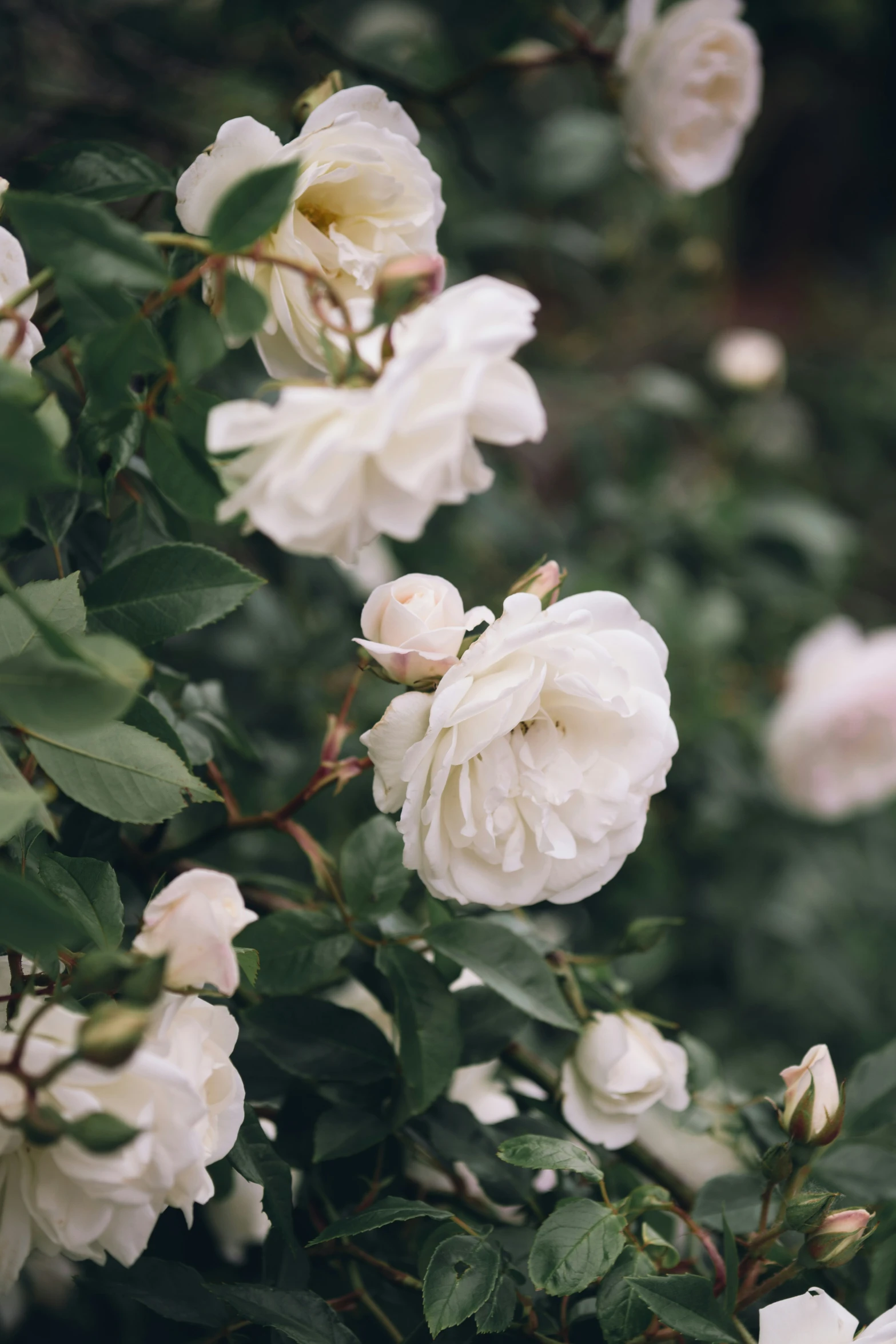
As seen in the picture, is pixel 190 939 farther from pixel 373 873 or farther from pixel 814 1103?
pixel 814 1103

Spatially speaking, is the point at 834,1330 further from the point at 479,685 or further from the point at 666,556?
the point at 666,556

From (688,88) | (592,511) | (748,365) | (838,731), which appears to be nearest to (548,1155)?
(688,88)

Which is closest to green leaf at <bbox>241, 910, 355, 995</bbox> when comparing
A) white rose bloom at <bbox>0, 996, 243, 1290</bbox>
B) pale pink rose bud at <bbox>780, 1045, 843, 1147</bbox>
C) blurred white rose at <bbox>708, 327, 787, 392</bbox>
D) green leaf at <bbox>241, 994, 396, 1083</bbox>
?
green leaf at <bbox>241, 994, 396, 1083</bbox>

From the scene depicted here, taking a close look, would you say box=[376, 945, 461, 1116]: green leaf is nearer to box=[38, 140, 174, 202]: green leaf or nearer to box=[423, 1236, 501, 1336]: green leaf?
box=[423, 1236, 501, 1336]: green leaf

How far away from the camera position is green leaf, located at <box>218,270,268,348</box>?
0.38 meters

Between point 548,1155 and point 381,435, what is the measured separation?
1.09 feet

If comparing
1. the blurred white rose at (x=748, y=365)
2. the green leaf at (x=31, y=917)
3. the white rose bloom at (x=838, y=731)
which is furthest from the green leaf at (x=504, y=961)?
the blurred white rose at (x=748, y=365)

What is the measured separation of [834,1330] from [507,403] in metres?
0.42

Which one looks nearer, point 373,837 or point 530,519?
point 373,837

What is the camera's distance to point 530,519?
1285 millimetres

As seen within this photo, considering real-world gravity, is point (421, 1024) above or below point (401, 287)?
below

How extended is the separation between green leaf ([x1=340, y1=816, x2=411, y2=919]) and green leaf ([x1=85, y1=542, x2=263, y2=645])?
15cm

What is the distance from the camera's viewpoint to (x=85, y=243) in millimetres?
371

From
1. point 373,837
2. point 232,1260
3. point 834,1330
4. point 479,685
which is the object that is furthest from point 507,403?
point 232,1260
